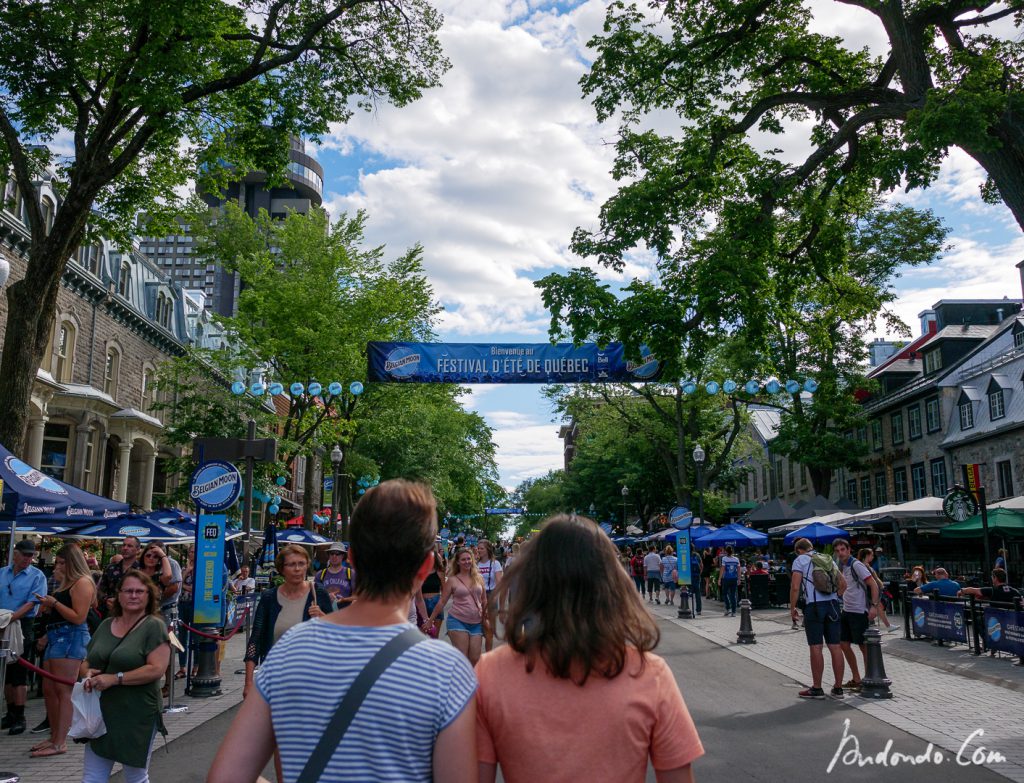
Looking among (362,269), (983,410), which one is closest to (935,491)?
(983,410)

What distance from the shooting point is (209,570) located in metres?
12.2

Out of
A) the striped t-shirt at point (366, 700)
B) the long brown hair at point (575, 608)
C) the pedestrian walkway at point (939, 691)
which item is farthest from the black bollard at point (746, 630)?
the striped t-shirt at point (366, 700)

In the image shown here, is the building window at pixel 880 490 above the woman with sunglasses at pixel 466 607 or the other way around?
above

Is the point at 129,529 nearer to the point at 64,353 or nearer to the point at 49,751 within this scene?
the point at 49,751

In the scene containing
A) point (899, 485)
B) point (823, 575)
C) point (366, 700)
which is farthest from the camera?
point (899, 485)

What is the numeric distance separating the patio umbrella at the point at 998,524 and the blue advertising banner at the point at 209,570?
16134 millimetres

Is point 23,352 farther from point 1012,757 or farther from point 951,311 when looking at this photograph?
point 951,311

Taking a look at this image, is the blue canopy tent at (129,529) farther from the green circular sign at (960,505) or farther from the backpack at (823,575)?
the green circular sign at (960,505)

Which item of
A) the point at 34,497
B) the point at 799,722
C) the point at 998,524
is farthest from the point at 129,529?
the point at 998,524

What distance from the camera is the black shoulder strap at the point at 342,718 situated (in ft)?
7.06

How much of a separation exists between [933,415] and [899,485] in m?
4.69

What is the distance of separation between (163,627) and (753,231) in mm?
11628

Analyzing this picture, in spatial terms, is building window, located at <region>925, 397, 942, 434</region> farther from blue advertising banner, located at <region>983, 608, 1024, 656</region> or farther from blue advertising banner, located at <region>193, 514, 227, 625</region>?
blue advertising banner, located at <region>193, 514, 227, 625</region>

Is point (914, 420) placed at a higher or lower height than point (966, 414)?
higher
